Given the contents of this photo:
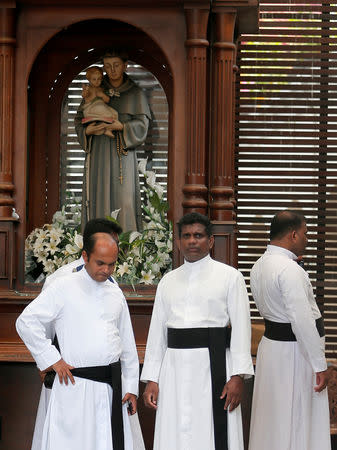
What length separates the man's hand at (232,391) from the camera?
15.6ft

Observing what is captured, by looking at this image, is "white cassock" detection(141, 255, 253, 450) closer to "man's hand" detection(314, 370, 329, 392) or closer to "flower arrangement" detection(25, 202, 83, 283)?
"man's hand" detection(314, 370, 329, 392)

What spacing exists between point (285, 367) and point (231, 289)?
75 centimetres

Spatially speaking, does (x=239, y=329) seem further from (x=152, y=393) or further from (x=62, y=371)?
(x=62, y=371)

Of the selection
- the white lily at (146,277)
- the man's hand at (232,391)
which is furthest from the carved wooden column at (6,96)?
the man's hand at (232,391)

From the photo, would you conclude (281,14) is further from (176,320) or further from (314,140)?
(176,320)

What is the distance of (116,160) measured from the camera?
6555mm

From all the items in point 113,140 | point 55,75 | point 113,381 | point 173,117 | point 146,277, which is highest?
point 55,75

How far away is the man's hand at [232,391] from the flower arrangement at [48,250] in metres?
1.81

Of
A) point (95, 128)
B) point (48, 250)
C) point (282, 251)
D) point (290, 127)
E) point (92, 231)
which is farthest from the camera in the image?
point (290, 127)

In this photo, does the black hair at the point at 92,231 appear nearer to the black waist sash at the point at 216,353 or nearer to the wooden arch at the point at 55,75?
the black waist sash at the point at 216,353

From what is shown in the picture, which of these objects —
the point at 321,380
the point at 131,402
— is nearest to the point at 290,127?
the point at 321,380

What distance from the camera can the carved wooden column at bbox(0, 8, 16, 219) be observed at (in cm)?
598

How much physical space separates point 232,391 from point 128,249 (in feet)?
5.60

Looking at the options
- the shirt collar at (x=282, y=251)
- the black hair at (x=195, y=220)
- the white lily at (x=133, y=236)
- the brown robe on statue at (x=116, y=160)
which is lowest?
the shirt collar at (x=282, y=251)
